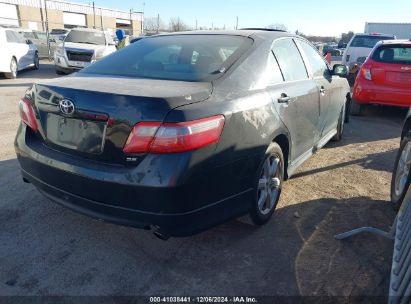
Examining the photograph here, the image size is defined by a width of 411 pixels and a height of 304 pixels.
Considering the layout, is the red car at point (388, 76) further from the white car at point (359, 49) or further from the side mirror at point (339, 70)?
the white car at point (359, 49)

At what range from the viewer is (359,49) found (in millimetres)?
12375

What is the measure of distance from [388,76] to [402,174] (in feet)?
13.2

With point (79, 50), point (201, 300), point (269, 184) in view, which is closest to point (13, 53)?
point (79, 50)

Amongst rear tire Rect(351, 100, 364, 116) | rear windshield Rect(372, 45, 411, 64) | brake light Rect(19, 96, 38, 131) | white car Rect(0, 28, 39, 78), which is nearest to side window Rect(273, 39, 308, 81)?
brake light Rect(19, 96, 38, 131)

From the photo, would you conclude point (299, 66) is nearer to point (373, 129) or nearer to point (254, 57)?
point (254, 57)

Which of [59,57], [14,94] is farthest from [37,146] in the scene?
[59,57]

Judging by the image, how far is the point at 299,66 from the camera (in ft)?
12.7

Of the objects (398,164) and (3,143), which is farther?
(3,143)

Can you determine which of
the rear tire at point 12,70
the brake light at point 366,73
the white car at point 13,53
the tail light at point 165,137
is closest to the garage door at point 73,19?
the white car at point 13,53

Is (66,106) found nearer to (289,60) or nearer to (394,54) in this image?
(289,60)

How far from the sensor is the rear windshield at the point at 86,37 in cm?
1407

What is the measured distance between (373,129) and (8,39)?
12.0 metres

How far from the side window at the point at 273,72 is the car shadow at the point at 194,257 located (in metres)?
1.26

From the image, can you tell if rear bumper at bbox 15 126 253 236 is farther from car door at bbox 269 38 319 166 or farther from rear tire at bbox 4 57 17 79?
rear tire at bbox 4 57 17 79
